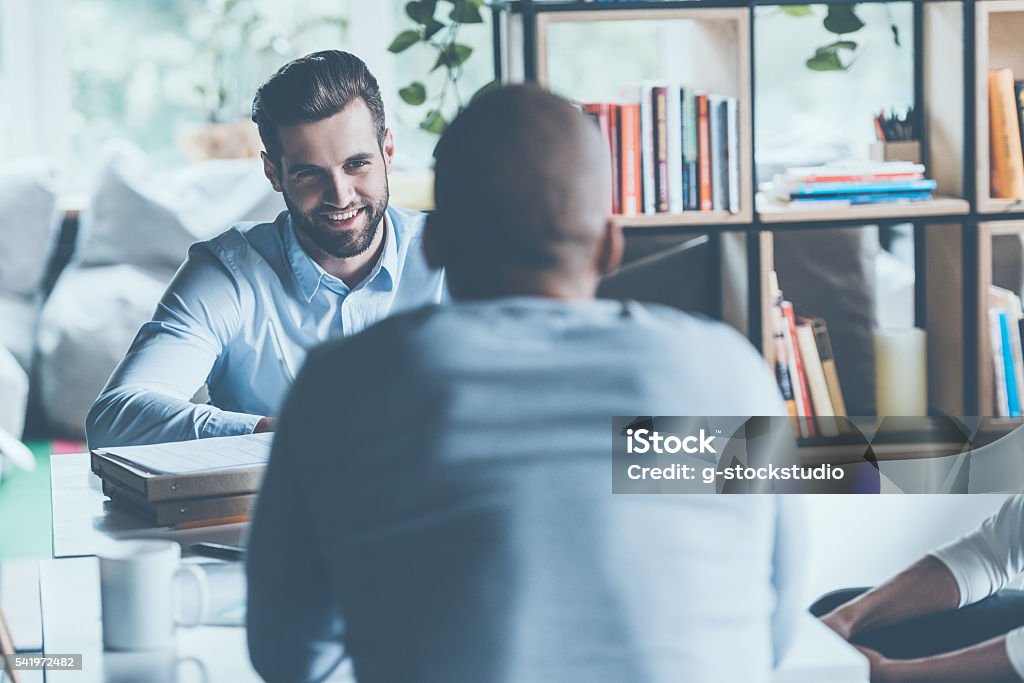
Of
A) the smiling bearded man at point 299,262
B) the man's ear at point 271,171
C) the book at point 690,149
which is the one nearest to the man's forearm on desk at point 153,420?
the smiling bearded man at point 299,262

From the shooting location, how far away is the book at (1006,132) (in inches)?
88.7

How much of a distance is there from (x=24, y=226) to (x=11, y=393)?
0.48 metres

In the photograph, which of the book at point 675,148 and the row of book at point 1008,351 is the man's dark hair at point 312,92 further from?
the row of book at point 1008,351

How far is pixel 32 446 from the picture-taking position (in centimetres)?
280

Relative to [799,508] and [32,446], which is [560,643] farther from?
[32,446]

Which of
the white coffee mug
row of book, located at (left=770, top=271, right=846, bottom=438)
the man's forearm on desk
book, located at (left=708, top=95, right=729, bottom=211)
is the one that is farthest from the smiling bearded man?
row of book, located at (left=770, top=271, right=846, bottom=438)

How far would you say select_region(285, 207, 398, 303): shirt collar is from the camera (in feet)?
5.28

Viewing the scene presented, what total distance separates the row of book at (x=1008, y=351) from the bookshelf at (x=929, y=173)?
21 millimetres

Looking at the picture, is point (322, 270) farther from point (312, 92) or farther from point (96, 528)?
point (96, 528)

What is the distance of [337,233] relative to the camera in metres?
1.63

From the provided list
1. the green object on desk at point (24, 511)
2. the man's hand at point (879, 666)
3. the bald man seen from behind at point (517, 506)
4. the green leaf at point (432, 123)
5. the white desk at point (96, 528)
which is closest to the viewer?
the bald man seen from behind at point (517, 506)

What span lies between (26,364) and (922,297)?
2062mm

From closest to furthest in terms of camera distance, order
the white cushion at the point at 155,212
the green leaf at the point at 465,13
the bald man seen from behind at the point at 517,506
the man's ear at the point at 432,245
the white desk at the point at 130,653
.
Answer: the bald man seen from behind at the point at 517,506
the man's ear at the point at 432,245
the white desk at the point at 130,653
the green leaf at the point at 465,13
the white cushion at the point at 155,212

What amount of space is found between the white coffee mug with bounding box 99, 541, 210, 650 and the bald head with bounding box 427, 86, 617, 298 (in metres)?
0.38
